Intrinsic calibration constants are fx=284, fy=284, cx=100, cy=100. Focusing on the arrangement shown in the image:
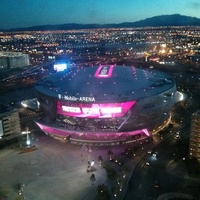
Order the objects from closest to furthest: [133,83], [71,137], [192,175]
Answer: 1. [192,175]
2. [71,137]
3. [133,83]

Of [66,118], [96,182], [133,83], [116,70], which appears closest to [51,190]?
[96,182]

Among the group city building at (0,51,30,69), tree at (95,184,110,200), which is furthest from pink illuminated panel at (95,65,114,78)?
city building at (0,51,30,69)

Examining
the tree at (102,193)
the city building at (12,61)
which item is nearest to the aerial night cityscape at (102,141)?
the tree at (102,193)

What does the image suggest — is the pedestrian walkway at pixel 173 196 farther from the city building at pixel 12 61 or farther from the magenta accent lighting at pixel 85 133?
the city building at pixel 12 61

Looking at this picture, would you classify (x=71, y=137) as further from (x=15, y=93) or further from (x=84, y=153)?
(x=15, y=93)

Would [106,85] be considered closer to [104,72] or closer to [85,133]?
[104,72]

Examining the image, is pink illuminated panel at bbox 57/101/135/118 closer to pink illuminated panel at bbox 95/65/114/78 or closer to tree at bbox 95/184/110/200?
pink illuminated panel at bbox 95/65/114/78
